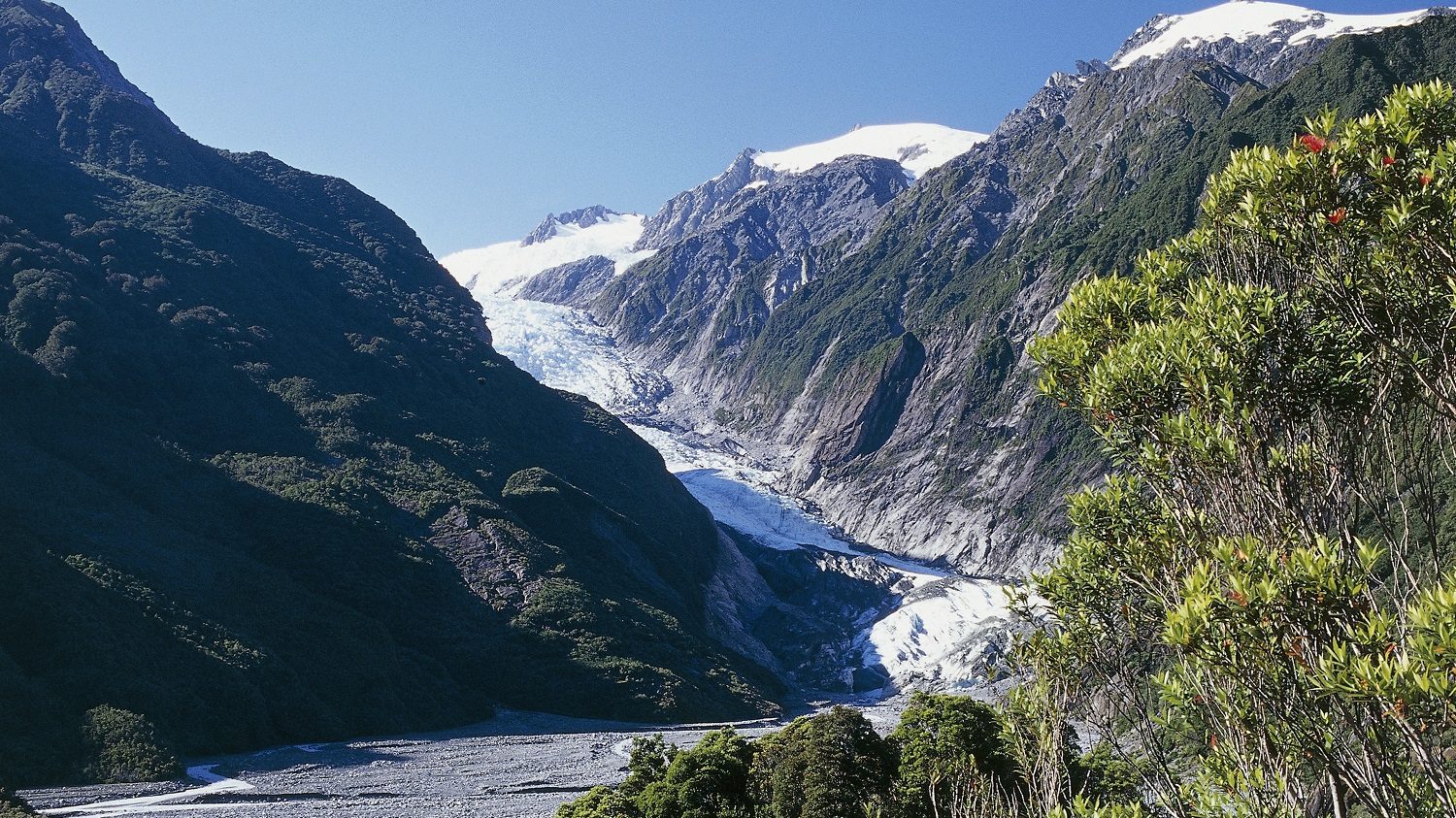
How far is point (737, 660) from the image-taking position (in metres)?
98.1

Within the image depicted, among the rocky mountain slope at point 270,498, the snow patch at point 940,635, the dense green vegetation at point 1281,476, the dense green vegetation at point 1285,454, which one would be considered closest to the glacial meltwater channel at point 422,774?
the snow patch at point 940,635

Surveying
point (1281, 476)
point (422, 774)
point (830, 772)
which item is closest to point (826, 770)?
point (830, 772)

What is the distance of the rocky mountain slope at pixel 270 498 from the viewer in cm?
5684

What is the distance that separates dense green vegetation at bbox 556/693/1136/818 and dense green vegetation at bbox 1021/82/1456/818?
691 inches

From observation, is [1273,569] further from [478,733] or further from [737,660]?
[737,660]

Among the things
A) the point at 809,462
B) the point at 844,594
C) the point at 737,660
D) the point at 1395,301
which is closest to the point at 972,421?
the point at 809,462

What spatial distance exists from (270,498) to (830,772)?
220 ft

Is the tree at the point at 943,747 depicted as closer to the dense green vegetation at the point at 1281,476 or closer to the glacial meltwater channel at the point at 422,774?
the glacial meltwater channel at the point at 422,774

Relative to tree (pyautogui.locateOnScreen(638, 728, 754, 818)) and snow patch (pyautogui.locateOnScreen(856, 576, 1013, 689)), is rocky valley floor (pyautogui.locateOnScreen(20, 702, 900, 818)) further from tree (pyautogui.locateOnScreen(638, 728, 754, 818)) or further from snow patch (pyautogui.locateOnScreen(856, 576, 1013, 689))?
snow patch (pyautogui.locateOnScreen(856, 576, 1013, 689))

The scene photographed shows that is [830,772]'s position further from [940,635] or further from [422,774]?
[940,635]

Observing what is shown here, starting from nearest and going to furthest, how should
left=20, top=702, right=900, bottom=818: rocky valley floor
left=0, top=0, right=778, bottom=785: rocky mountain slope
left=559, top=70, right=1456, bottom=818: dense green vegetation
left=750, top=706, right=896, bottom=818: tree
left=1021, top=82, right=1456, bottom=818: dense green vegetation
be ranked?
left=559, top=70, right=1456, bottom=818: dense green vegetation
left=1021, top=82, right=1456, bottom=818: dense green vegetation
left=750, top=706, right=896, bottom=818: tree
left=20, top=702, right=900, bottom=818: rocky valley floor
left=0, top=0, right=778, bottom=785: rocky mountain slope

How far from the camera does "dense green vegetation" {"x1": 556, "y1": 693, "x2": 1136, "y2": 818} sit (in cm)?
2638

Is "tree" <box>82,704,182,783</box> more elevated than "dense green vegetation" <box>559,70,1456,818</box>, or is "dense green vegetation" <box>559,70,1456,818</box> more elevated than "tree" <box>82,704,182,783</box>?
"dense green vegetation" <box>559,70,1456,818</box>

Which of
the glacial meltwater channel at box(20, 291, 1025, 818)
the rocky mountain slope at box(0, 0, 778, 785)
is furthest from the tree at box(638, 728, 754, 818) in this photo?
the rocky mountain slope at box(0, 0, 778, 785)
